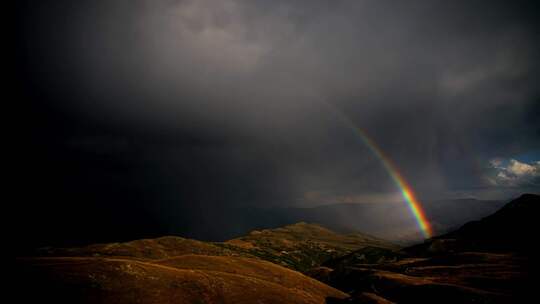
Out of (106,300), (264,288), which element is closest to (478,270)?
(264,288)

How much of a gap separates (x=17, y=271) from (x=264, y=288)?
1396 inches

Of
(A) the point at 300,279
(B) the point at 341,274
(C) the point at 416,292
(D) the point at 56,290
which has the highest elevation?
(D) the point at 56,290

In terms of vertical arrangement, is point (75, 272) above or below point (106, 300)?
above

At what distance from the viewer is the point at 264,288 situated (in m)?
49.7

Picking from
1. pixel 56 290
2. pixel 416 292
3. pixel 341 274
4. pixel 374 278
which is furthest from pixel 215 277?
pixel 341 274

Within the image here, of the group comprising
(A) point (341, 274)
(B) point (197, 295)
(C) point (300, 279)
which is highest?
(B) point (197, 295)

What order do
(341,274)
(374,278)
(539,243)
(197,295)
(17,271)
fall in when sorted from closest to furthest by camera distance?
1. (17,271)
2. (197,295)
3. (374,278)
4. (341,274)
5. (539,243)

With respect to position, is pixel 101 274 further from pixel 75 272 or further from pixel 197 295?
pixel 197 295

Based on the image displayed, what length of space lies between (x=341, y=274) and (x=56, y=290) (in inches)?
6016

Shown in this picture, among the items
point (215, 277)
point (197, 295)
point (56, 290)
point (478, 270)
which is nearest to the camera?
point (56, 290)

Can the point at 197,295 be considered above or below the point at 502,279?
above

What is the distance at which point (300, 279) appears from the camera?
71.6 meters

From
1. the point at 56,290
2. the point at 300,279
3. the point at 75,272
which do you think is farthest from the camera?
the point at 300,279

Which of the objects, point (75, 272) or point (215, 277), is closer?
point (75, 272)
